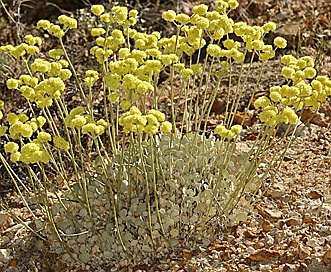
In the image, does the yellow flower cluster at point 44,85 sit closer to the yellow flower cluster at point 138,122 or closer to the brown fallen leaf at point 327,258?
the yellow flower cluster at point 138,122

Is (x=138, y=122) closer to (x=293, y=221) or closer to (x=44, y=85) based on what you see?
(x=44, y=85)

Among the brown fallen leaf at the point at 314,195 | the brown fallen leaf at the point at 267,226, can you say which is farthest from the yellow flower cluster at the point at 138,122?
the brown fallen leaf at the point at 314,195

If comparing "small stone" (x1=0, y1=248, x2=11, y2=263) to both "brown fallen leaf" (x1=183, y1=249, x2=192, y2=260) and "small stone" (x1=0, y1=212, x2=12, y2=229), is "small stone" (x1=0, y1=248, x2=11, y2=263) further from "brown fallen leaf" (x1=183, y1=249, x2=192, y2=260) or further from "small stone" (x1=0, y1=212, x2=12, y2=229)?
"brown fallen leaf" (x1=183, y1=249, x2=192, y2=260)

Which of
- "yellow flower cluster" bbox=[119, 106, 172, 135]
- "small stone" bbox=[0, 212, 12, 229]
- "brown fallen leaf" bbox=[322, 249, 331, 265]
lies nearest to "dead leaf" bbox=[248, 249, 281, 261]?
"brown fallen leaf" bbox=[322, 249, 331, 265]

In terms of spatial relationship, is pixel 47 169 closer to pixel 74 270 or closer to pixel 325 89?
pixel 74 270

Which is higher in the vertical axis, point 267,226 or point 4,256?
point 267,226

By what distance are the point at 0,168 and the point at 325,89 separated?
2.30m

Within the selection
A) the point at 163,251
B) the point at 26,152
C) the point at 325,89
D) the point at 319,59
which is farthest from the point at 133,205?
the point at 319,59

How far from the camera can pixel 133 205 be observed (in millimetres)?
3148

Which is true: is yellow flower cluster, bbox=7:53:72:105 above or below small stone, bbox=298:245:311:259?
above

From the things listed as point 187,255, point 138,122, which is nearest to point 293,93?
point 138,122

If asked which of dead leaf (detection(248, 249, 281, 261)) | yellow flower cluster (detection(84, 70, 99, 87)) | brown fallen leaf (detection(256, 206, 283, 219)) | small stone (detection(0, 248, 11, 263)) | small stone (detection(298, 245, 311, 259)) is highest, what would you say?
→ yellow flower cluster (detection(84, 70, 99, 87))

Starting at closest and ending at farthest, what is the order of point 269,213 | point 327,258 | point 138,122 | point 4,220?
1. point 138,122
2. point 327,258
3. point 269,213
4. point 4,220

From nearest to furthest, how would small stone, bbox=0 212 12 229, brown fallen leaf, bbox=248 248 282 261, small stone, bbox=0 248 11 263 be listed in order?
brown fallen leaf, bbox=248 248 282 261 → small stone, bbox=0 248 11 263 → small stone, bbox=0 212 12 229
